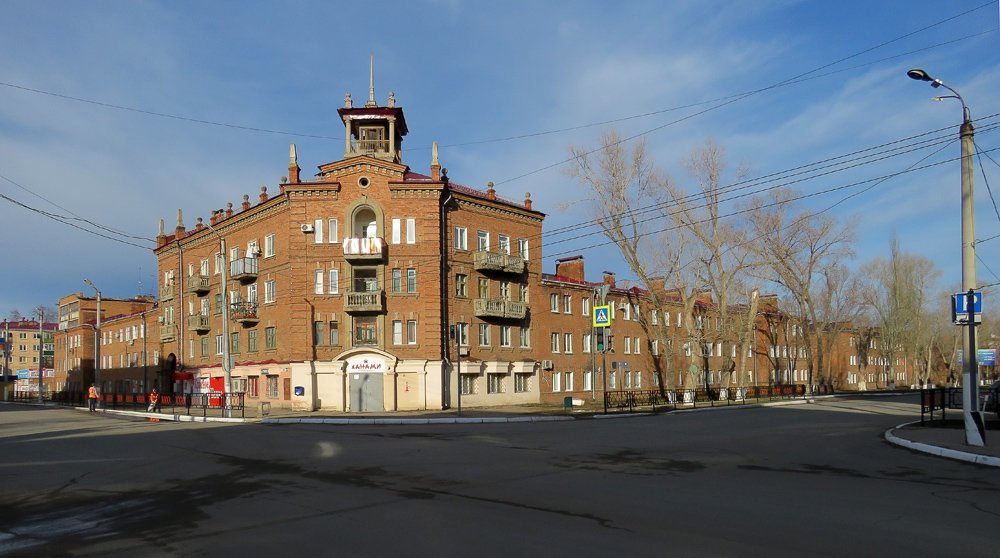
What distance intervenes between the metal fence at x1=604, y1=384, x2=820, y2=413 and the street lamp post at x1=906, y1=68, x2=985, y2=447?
18.2 m

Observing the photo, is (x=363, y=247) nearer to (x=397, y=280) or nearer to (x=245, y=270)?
(x=397, y=280)

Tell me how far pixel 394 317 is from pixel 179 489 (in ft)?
99.2

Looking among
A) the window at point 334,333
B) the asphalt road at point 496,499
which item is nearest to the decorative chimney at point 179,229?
the window at point 334,333

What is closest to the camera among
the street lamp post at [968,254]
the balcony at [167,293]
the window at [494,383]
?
the street lamp post at [968,254]

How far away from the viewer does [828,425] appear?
2795cm

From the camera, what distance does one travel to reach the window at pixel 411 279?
42969mm

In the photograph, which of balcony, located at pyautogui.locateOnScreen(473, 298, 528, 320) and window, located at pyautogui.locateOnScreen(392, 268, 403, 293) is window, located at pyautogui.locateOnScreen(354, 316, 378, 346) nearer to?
window, located at pyautogui.locateOnScreen(392, 268, 403, 293)

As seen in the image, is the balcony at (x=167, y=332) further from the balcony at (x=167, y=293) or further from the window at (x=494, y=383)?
the window at (x=494, y=383)

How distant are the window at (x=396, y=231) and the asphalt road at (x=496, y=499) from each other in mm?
23319

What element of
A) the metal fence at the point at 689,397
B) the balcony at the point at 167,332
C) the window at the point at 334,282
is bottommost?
the metal fence at the point at 689,397

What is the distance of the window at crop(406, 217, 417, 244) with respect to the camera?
43.1 m

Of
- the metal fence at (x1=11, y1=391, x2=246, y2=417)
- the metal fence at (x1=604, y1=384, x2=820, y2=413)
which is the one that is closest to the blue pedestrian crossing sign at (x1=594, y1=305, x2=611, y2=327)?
the metal fence at (x1=604, y1=384, x2=820, y2=413)

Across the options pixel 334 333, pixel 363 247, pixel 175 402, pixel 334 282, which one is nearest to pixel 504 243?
pixel 363 247

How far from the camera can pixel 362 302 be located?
1644 inches
